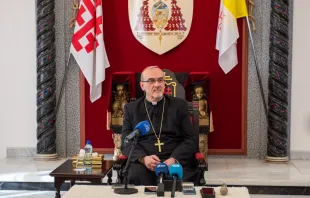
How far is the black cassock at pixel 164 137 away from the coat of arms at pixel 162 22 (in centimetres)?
172

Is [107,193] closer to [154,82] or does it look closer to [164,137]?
[164,137]

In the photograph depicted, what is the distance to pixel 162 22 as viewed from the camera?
5750 mm

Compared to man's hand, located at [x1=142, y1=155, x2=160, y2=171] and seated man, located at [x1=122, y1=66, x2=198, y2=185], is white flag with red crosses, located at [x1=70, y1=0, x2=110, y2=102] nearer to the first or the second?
seated man, located at [x1=122, y1=66, x2=198, y2=185]

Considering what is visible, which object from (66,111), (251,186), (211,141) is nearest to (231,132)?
(211,141)

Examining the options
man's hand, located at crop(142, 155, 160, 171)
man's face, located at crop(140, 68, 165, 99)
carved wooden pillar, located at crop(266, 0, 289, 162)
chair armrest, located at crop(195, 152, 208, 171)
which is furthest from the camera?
carved wooden pillar, located at crop(266, 0, 289, 162)

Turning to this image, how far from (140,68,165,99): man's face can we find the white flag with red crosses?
1.82 m

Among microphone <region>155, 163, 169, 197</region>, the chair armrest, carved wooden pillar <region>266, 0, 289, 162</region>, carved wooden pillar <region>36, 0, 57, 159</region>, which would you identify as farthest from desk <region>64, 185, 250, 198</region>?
carved wooden pillar <region>36, 0, 57, 159</region>

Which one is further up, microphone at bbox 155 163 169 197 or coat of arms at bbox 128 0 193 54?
coat of arms at bbox 128 0 193 54

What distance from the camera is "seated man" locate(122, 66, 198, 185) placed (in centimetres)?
386

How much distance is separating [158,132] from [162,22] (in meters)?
2.07

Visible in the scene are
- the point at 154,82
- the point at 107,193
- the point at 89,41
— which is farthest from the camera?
the point at 89,41

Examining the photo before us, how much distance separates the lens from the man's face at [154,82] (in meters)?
3.92

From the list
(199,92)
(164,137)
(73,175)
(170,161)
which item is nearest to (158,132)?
(164,137)

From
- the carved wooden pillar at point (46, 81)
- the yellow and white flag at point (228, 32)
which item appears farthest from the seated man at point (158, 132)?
the carved wooden pillar at point (46, 81)
